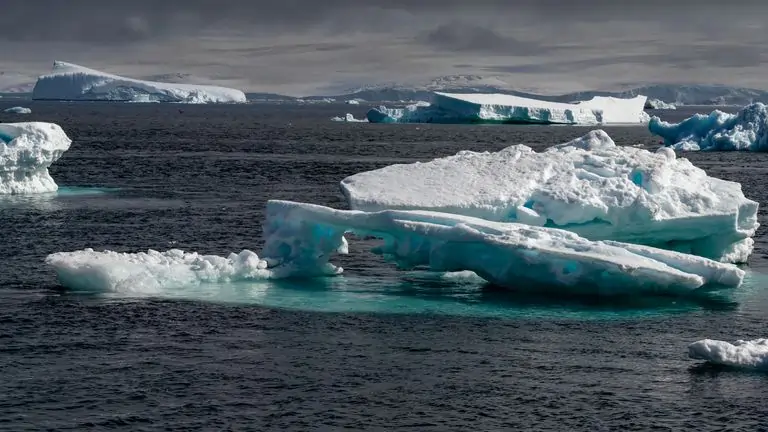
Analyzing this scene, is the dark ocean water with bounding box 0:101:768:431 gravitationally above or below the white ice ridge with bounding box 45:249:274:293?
below

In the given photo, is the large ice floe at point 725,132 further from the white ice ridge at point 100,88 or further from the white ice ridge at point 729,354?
the white ice ridge at point 100,88

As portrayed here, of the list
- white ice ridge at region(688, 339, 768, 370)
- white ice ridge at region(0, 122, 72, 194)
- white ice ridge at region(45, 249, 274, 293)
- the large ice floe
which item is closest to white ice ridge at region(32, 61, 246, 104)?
the large ice floe

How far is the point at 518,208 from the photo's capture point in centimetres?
2294

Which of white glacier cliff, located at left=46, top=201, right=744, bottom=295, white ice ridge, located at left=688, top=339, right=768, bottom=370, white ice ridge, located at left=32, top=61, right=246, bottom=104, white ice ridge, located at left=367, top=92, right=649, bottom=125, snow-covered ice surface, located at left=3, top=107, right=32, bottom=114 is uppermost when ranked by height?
white ice ridge, located at left=32, top=61, right=246, bottom=104

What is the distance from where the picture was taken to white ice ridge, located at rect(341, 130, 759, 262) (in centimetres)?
2281

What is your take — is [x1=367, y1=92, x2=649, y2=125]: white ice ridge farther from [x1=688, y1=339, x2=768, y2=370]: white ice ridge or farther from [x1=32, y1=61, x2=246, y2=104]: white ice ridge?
[x1=32, y1=61, x2=246, y2=104]: white ice ridge

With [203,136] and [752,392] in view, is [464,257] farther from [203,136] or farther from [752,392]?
[203,136]

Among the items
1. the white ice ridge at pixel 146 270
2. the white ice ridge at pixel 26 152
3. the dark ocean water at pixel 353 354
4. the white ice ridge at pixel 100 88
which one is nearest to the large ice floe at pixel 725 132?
the dark ocean water at pixel 353 354

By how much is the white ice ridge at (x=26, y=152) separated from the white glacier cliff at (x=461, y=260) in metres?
14.8

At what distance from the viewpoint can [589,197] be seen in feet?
75.3

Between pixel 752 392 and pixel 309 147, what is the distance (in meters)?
54.2

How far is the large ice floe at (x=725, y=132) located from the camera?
61688 mm

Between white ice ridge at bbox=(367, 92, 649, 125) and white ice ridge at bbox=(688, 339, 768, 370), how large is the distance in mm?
72586

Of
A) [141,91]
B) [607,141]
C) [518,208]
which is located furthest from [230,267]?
[141,91]
